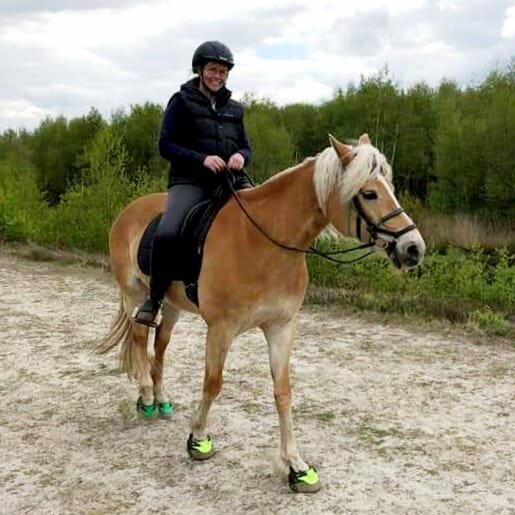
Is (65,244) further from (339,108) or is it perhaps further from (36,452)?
(339,108)

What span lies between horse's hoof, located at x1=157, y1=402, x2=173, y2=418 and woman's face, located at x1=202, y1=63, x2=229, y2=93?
2.22 meters

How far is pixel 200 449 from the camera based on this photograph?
12.7 ft

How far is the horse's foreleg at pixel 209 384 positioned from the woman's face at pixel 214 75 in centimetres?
144

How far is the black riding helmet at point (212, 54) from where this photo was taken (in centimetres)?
370

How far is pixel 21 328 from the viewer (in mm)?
7000

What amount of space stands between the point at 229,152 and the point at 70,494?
86.1 inches

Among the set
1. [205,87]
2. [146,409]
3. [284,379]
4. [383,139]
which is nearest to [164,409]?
[146,409]

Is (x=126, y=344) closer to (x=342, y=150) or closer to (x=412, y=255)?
(x=342, y=150)

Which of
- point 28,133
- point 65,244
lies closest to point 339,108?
point 65,244

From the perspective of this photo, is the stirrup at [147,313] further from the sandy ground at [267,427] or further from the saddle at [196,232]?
the sandy ground at [267,427]

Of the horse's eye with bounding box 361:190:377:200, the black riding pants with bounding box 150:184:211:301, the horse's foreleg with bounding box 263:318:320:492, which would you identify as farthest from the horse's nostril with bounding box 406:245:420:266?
the black riding pants with bounding box 150:184:211:301

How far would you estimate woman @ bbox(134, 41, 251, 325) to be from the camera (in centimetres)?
377

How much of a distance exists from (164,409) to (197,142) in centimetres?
194

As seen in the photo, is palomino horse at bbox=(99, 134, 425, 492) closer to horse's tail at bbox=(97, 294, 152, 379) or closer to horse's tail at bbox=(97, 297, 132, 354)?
horse's tail at bbox=(97, 294, 152, 379)
